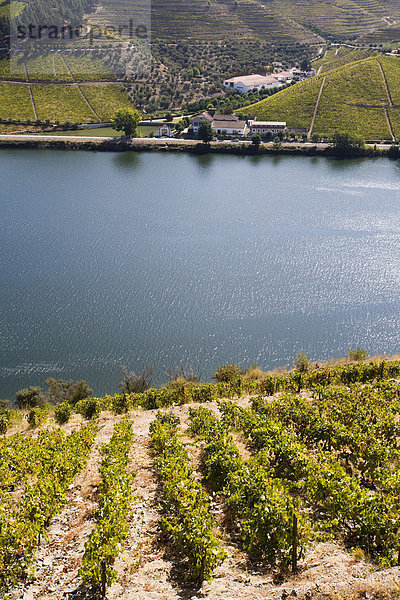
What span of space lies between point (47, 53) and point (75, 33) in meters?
20.5

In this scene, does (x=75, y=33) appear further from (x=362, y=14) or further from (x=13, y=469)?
(x=13, y=469)

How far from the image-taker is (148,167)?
8231cm

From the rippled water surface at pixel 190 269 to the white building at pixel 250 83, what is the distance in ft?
168

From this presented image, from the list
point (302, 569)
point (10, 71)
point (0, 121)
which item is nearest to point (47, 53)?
point (10, 71)

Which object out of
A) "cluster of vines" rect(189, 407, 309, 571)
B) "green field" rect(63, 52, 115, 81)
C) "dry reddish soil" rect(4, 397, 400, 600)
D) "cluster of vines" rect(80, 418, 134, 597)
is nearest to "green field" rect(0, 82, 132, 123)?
"green field" rect(63, 52, 115, 81)

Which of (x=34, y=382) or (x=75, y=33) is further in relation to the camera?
(x=75, y=33)

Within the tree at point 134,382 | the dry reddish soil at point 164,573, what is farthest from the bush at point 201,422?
the tree at point 134,382

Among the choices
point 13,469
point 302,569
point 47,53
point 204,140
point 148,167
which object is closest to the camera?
point 302,569

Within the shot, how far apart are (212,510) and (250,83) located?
123 meters

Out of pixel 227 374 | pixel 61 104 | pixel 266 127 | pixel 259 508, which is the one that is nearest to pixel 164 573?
pixel 259 508

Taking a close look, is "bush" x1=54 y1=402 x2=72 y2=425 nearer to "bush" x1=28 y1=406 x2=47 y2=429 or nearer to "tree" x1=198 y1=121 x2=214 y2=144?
"bush" x1=28 y1=406 x2=47 y2=429

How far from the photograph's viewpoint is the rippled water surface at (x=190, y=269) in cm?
3806

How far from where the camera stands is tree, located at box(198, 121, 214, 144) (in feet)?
295

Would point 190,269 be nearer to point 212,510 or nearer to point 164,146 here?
point 212,510
